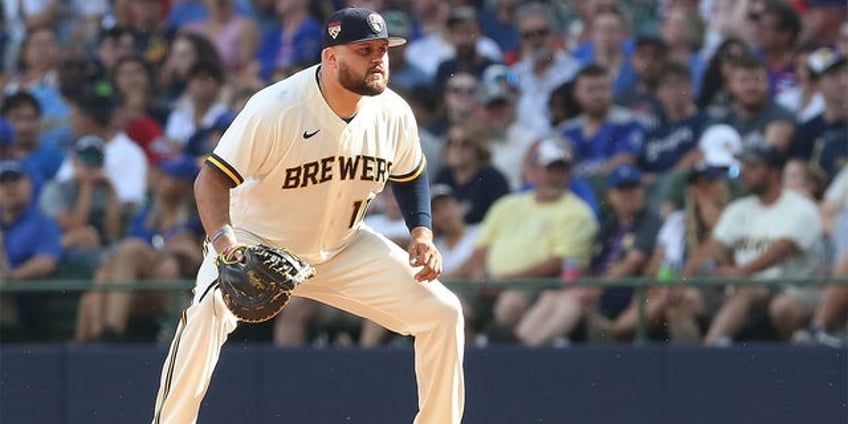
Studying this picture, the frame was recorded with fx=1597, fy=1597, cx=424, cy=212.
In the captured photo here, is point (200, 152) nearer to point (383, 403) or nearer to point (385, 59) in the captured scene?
point (383, 403)

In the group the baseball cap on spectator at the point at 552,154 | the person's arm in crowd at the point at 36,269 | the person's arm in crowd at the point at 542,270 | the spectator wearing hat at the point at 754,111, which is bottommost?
the person's arm in crowd at the point at 36,269

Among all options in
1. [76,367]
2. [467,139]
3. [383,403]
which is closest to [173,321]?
[76,367]

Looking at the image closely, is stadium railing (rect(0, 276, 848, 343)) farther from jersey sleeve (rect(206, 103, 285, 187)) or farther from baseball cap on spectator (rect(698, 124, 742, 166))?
jersey sleeve (rect(206, 103, 285, 187))

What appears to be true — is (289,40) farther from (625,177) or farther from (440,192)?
(625,177)

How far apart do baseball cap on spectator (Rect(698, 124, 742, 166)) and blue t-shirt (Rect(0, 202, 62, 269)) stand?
446cm

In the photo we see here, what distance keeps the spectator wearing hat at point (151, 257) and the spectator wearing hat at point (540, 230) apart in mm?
1983

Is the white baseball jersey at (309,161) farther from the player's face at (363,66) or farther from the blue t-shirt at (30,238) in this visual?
the blue t-shirt at (30,238)

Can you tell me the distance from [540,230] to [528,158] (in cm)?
80

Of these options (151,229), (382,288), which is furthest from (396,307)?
(151,229)

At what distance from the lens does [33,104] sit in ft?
40.6

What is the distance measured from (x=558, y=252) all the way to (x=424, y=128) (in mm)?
1717

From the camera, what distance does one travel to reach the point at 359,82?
7043mm

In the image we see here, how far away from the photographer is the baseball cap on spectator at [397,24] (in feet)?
37.0

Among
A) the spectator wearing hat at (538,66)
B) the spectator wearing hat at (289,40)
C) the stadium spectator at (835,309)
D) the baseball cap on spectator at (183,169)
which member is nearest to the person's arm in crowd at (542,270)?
the spectator wearing hat at (538,66)
